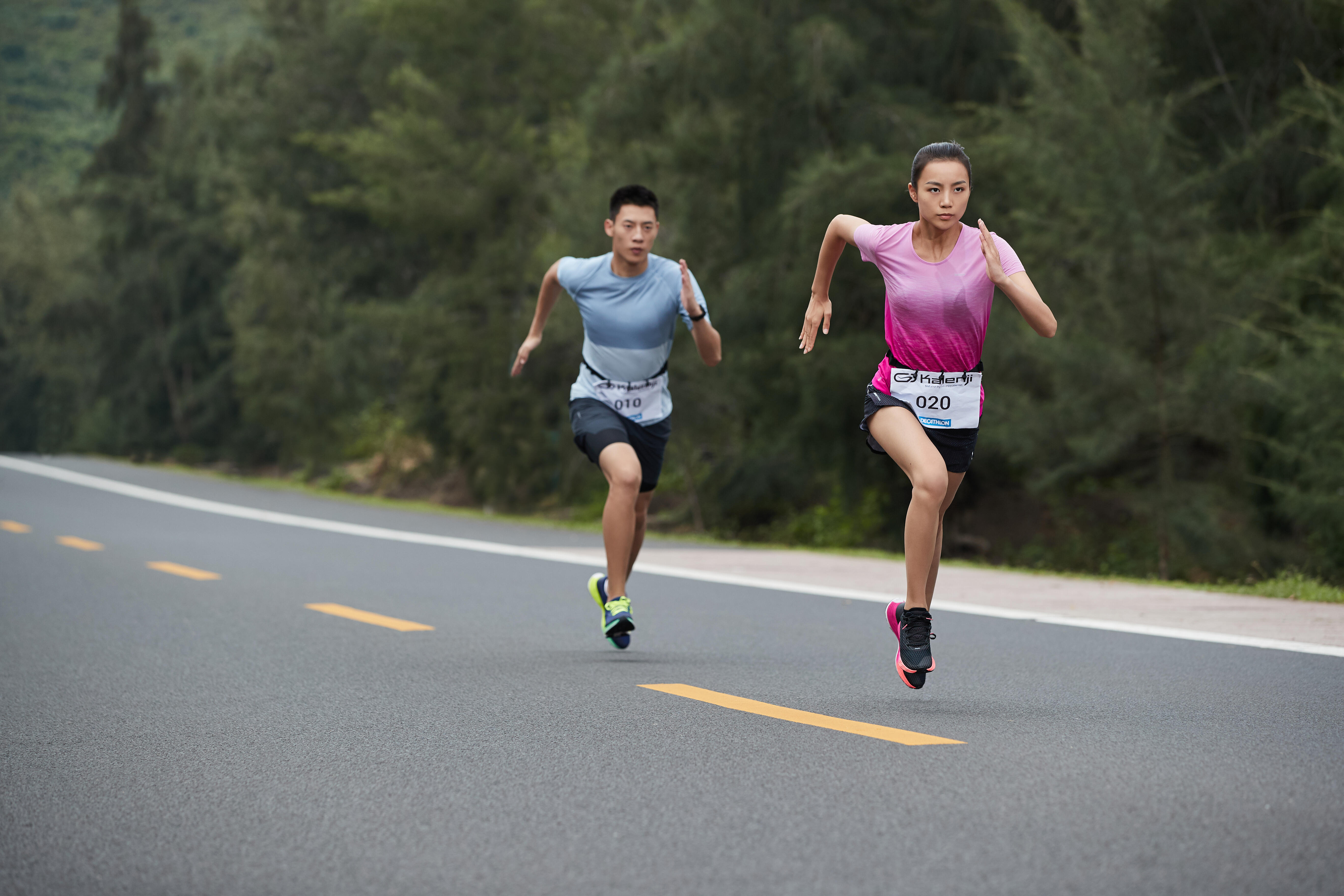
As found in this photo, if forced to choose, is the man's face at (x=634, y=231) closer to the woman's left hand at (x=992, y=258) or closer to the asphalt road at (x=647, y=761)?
the asphalt road at (x=647, y=761)

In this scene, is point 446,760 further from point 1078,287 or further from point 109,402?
point 109,402

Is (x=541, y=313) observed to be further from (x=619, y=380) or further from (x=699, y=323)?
(x=699, y=323)

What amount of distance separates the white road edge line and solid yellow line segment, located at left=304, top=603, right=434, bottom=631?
10.0 feet

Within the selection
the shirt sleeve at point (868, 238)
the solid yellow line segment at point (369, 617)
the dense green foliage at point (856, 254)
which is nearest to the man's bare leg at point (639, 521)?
the solid yellow line segment at point (369, 617)

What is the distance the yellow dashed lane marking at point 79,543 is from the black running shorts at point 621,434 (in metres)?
8.53

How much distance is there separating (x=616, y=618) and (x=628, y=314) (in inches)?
61.4

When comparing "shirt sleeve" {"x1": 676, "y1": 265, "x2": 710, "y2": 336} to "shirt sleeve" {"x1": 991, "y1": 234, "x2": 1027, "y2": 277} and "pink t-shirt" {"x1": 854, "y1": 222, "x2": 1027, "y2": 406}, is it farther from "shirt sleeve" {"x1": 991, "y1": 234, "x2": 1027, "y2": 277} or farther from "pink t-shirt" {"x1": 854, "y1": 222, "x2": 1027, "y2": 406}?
"shirt sleeve" {"x1": 991, "y1": 234, "x2": 1027, "y2": 277}

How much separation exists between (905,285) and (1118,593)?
5411 millimetres

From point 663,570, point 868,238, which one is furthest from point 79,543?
point 868,238

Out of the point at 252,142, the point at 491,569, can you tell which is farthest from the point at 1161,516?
the point at 252,142

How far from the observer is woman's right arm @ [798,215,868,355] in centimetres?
600

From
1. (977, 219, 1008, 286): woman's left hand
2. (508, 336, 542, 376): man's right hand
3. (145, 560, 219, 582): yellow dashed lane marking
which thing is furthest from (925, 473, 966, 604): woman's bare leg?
(145, 560, 219, 582): yellow dashed lane marking

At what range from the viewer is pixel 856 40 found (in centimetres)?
2188

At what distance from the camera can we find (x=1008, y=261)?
563 centimetres
